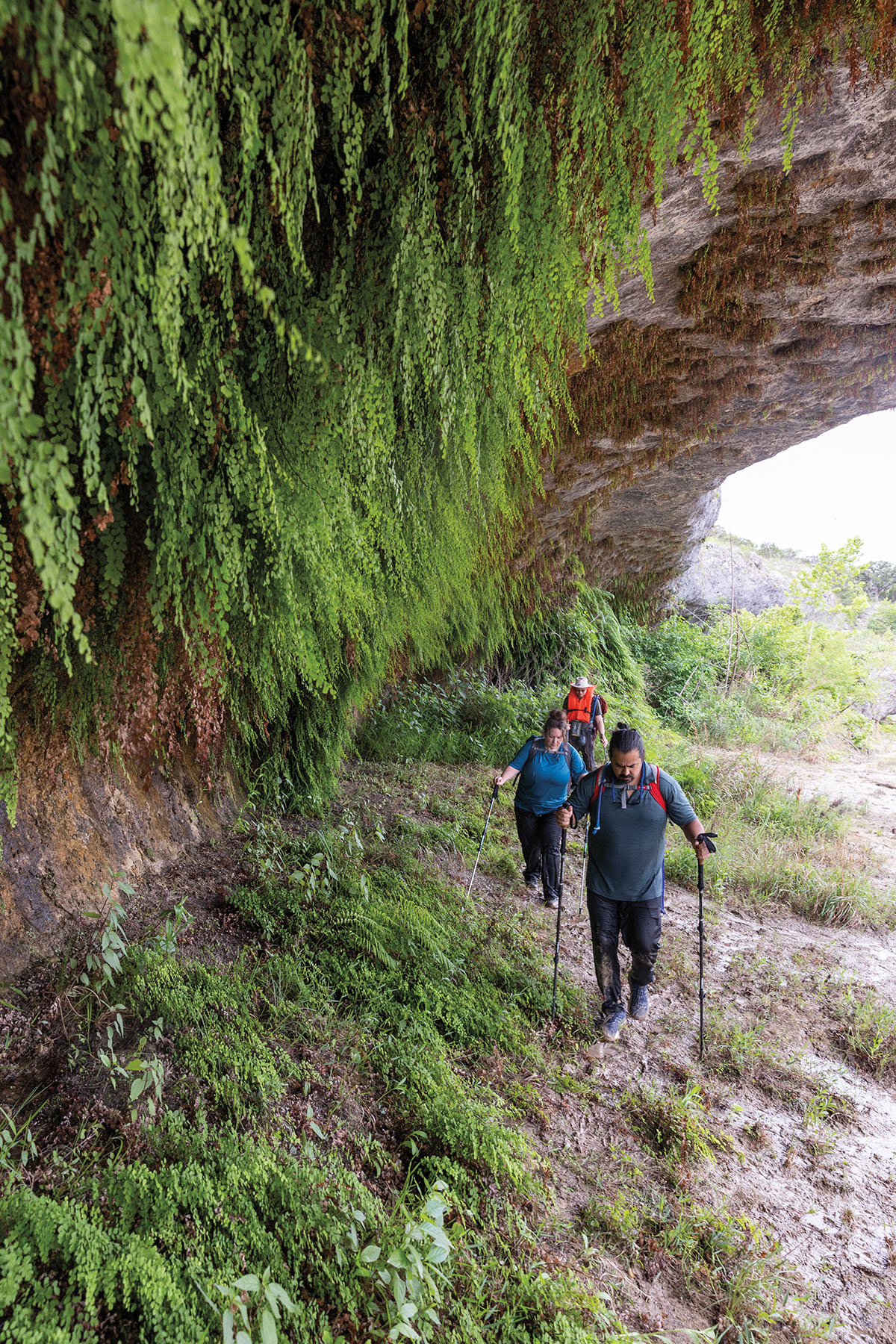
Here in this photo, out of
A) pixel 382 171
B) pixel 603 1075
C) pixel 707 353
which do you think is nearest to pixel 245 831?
pixel 603 1075

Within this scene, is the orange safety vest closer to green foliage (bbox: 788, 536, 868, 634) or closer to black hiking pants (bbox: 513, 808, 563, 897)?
→ black hiking pants (bbox: 513, 808, 563, 897)

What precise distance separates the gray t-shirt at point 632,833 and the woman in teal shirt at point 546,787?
4.49 ft

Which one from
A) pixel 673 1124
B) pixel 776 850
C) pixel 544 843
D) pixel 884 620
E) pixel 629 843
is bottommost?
pixel 884 620

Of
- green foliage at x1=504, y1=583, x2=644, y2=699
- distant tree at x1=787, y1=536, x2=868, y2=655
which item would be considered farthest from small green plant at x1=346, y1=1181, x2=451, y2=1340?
distant tree at x1=787, y1=536, x2=868, y2=655

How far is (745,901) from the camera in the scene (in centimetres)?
630

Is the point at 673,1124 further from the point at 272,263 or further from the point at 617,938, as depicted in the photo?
the point at 272,263

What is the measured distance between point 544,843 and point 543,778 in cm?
58

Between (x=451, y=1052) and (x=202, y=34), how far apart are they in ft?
13.4

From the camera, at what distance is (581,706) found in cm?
719

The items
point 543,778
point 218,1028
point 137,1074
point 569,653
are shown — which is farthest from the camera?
point 569,653

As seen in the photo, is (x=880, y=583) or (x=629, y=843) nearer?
(x=629, y=843)

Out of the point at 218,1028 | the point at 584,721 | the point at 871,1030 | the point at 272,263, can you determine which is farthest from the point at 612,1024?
the point at 272,263

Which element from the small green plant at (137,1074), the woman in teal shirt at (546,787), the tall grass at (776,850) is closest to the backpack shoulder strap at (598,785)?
the woman in teal shirt at (546,787)

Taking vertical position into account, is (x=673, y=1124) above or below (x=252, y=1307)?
below
